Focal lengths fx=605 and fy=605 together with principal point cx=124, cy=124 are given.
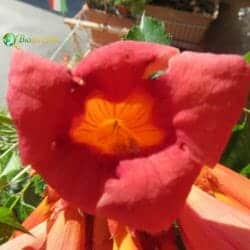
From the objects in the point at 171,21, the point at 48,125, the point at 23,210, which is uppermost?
the point at 48,125

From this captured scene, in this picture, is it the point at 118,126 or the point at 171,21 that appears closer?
the point at 118,126

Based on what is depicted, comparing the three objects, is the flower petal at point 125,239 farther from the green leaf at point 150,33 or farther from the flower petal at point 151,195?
the green leaf at point 150,33

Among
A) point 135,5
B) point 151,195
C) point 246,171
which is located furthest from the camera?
point 135,5

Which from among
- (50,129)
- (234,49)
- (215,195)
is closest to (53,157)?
(50,129)

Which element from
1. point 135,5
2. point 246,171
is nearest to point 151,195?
point 246,171

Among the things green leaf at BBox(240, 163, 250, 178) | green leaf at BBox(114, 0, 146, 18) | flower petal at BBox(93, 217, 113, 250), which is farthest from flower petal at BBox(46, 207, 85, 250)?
green leaf at BBox(114, 0, 146, 18)

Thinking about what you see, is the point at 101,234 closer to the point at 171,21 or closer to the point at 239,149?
the point at 239,149

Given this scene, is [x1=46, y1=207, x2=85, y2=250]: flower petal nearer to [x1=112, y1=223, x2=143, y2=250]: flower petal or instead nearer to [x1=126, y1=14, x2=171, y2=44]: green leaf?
[x1=112, y1=223, x2=143, y2=250]: flower petal
